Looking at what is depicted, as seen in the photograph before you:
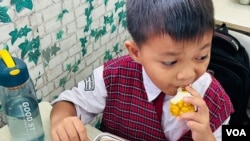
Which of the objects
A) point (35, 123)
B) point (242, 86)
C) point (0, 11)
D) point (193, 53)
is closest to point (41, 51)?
point (0, 11)

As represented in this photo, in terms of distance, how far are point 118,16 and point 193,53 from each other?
85cm

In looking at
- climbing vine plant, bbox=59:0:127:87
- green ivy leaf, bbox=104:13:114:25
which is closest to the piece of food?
climbing vine plant, bbox=59:0:127:87

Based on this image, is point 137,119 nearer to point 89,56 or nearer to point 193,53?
point 193,53

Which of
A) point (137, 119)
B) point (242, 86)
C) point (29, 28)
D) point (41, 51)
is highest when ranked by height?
point (29, 28)

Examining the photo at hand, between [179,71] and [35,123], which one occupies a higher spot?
[179,71]

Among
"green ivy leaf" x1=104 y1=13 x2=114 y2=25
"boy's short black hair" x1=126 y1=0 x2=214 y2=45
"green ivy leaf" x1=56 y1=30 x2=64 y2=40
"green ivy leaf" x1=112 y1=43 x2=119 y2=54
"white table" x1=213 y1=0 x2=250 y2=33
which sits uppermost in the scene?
"boy's short black hair" x1=126 y1=0 x2=214 y2=45

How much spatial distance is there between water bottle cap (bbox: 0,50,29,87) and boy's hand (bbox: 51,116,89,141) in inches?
6.3

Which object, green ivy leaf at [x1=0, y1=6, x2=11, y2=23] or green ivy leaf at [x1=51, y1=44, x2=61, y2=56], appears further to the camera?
green ivy leaf at [x1=51, y1=44, x2=61, y2=56]

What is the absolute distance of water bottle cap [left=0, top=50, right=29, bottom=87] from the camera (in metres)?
0.84

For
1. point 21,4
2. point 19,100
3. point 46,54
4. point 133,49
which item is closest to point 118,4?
point 46,54

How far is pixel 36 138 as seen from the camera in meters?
0.99

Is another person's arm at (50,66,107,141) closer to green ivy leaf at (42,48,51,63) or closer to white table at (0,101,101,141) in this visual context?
white table at (0,101,101,141)

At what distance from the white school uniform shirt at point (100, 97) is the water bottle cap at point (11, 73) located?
0.88 ft

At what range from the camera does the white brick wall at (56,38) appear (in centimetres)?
113
